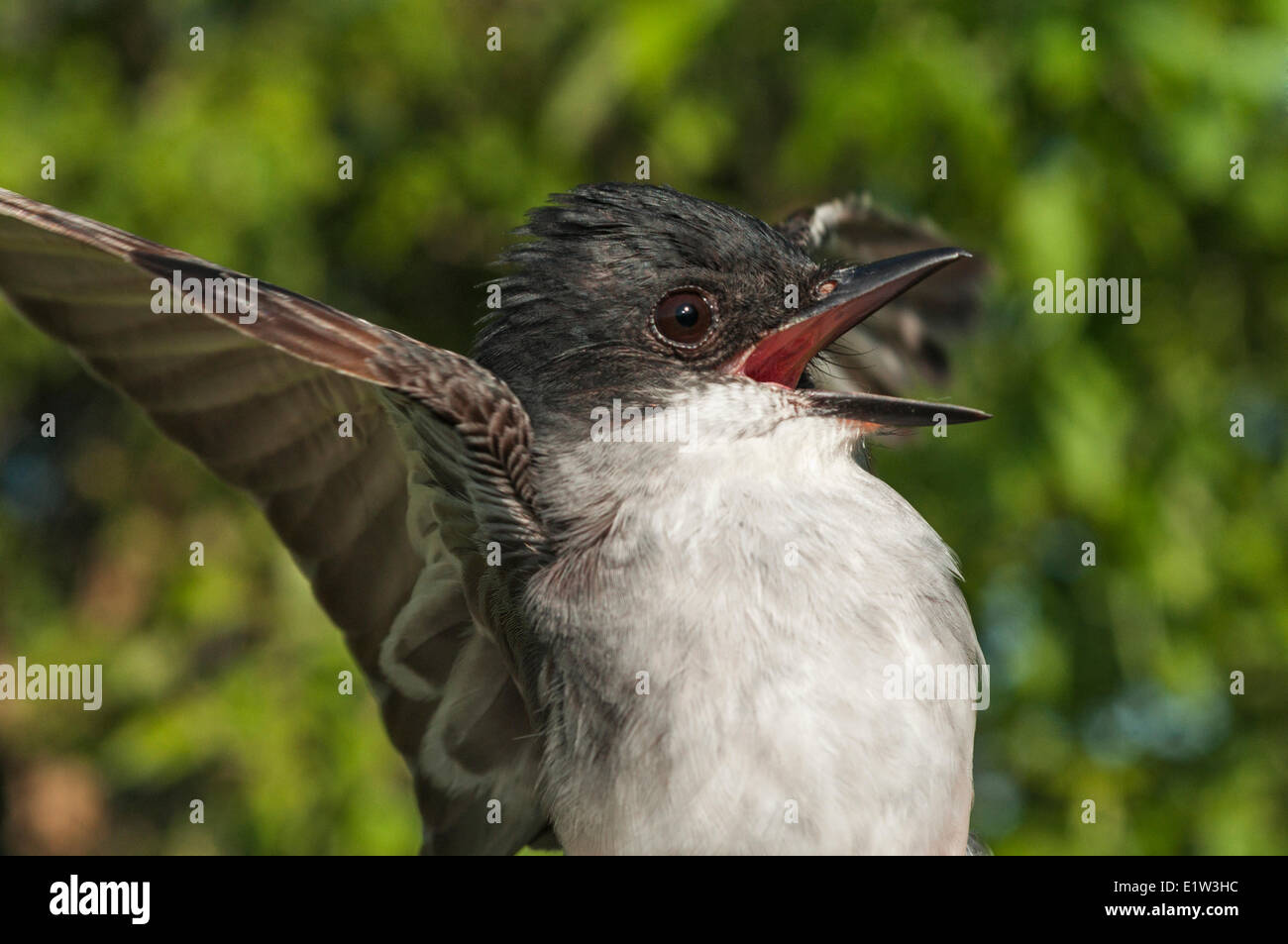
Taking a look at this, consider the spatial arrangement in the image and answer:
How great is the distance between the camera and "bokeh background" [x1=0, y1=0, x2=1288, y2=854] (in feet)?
13.4

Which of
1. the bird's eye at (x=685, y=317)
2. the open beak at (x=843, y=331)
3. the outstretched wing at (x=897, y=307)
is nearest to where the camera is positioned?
the open beak at (x=843, y=331)

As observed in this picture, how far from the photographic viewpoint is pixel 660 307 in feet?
9.01

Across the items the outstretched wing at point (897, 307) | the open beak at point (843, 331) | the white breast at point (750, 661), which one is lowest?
the white breast at point (750, 661)

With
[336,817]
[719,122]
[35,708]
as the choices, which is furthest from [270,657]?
[719,122]

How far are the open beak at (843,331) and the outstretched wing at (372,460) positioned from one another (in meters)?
0.52

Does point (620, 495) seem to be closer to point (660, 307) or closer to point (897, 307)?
point (660, 307)

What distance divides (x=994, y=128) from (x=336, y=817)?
2.91 meters

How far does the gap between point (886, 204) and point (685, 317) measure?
5.47 feet

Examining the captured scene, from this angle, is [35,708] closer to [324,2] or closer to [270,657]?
[270,657]

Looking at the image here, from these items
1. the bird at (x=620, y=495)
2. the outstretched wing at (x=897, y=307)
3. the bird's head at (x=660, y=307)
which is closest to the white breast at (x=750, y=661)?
the bird at (x=620, y=495)

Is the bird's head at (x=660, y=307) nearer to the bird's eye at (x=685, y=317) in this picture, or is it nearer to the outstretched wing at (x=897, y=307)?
the bird's eye at (x=685, y=317)

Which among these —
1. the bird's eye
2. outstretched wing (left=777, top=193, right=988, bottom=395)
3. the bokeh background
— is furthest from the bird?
the bokeh background

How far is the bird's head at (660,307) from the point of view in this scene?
2.73 m

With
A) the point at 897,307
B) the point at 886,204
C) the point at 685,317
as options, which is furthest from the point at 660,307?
the point at 886,204
